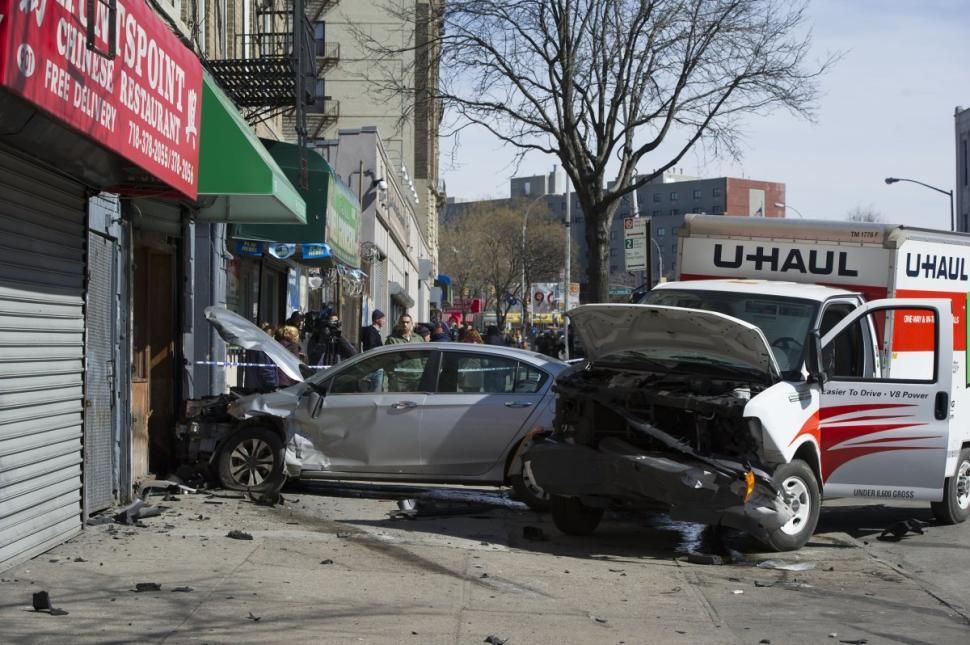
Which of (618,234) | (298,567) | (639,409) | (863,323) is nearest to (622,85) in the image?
(863,323)

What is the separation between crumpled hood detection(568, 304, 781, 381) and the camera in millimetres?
8984

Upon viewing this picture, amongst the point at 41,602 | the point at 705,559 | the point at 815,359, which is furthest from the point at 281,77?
the point at 41,602

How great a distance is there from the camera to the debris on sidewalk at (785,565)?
351 inches

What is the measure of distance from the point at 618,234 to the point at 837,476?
14080cm

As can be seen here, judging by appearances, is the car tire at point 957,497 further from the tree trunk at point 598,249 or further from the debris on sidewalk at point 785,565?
the tree trunk at point 598,249

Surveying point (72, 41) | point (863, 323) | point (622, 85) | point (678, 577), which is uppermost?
point (622, 85)

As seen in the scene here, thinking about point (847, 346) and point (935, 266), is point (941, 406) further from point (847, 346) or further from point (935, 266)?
point (935, 266)

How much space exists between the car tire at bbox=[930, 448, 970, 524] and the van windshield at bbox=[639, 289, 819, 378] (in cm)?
196

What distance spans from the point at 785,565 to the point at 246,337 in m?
5.48

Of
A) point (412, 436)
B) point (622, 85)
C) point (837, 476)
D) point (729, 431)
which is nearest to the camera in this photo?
point (729, 431)

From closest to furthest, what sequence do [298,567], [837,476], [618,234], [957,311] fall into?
1. [298,567]
2. [837,476]
3. [957,311]
4. [618,234]

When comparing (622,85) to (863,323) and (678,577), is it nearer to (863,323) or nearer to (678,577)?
(863,323)

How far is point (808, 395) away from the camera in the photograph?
9500 mm

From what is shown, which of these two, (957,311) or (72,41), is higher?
(72,41)
